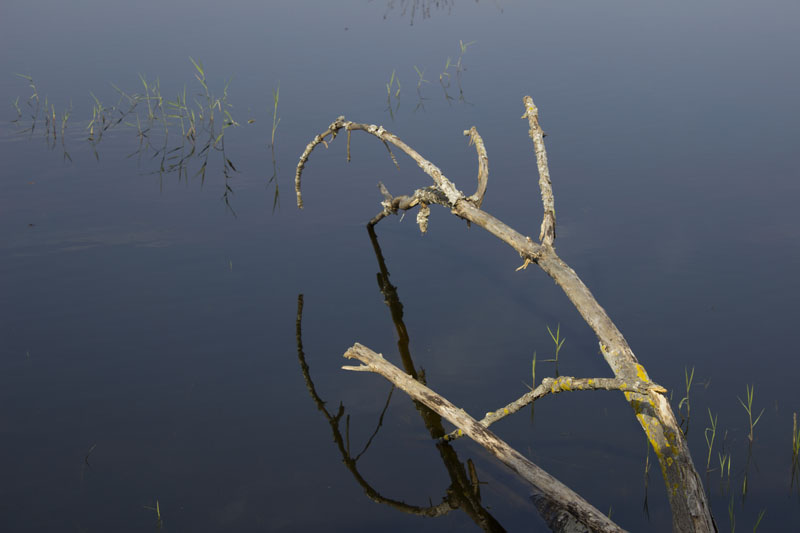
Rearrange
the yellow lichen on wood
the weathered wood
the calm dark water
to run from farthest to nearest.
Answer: the calm dark water, the yellow lichen on wood, the weathered wood

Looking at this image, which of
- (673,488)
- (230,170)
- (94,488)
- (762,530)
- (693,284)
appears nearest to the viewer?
(673,488)

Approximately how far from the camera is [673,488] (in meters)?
4.06

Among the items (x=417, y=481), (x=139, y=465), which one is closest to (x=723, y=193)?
(x=417, y=481)

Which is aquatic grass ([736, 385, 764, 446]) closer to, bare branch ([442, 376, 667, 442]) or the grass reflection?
bare branch ([442, 376, 667, 442])

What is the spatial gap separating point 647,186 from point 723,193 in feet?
3.02

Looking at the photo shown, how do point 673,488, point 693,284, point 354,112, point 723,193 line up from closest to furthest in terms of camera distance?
point 673,488, point 693,284, point 723,193, point 354,112

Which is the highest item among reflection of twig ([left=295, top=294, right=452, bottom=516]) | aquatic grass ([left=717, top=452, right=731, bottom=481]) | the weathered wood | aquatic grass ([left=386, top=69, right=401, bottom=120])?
aquatic grass ([left=386, top=69, right=401, bottom=120])

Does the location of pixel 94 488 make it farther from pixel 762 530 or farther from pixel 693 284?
pixel 693 284

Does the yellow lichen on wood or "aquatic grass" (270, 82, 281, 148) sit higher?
"aquatic grass" (270, 82, 281, 148)

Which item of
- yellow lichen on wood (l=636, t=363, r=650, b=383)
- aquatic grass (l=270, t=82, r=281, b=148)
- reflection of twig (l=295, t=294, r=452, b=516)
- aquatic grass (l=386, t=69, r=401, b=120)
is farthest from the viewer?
aquatic grass (l=386, t=69, r=401, b=120)

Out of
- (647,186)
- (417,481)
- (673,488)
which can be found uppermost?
(647,186)

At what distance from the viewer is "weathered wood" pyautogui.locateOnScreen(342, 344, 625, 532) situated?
4152 mm

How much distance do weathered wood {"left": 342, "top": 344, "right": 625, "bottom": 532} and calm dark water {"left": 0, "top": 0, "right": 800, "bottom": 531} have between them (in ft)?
1.54

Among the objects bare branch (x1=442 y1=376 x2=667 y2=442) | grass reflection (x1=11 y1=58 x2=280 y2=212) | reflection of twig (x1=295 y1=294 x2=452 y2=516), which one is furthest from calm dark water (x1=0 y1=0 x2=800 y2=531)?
bare branch (x1=442 y1=376 x2=667 y2=442)
